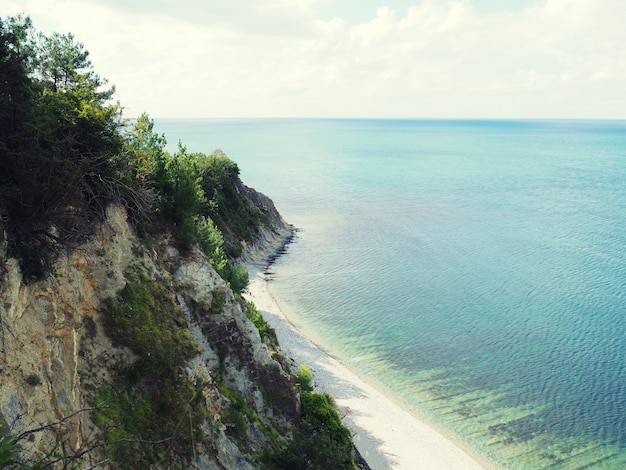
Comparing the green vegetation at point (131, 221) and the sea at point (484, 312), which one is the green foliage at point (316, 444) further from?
the sea at point (484, 312)

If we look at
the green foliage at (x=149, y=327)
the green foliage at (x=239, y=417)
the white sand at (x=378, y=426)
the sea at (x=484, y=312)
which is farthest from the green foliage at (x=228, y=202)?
the green foliage at (x=149, y=327)

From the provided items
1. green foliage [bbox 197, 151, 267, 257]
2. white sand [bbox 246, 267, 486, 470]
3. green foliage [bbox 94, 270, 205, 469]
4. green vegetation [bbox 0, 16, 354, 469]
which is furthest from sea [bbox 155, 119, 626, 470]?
green foliage [bbox 94, 270, 205, 469]

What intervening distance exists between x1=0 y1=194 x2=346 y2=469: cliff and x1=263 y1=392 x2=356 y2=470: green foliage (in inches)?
34.1

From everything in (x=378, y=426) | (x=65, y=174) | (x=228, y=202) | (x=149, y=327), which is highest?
(x=65, y=174)

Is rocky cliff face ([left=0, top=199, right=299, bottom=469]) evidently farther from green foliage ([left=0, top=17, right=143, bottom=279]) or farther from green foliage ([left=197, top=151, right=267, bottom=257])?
green foliage ([left=197, top=151, right=267, bottom=257])

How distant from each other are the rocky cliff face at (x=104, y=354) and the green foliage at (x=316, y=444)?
1.26m

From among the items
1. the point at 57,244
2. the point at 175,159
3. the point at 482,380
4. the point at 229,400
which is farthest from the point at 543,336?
the point at 57,244

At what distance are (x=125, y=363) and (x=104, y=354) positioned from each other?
97 cm

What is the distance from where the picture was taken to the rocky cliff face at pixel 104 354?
16156 millimetres

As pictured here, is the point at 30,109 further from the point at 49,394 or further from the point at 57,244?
the point at 49,394

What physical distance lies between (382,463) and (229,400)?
16.4 metres

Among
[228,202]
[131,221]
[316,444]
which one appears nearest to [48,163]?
[131,221]

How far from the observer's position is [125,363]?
66.5 ft

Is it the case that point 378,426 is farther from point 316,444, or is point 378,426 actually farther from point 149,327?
point 149,327
